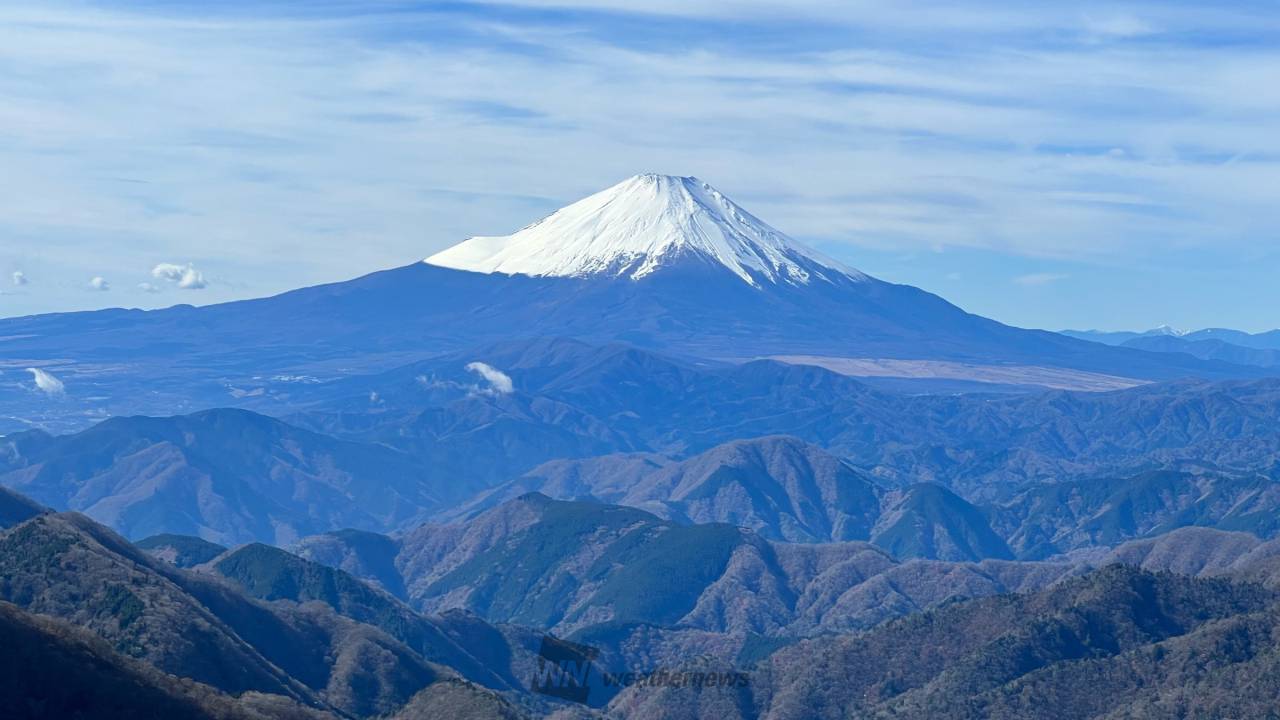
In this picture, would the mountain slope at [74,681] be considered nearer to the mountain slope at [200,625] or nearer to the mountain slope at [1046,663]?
the mountain slope at [200,625]

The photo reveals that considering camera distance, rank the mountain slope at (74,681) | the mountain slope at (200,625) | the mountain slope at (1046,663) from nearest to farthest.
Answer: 1. the mountain slope at (74,681)
2. the mountain slope at (200,625)
3. the mountain slope at (1046,663)

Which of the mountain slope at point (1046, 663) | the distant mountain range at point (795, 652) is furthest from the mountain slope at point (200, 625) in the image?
the mountain slope at point (1046, 663)

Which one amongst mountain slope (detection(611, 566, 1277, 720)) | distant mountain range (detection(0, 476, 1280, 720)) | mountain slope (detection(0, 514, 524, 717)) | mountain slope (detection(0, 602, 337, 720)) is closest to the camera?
mountain slope (detection(0, 602, 337, 720))

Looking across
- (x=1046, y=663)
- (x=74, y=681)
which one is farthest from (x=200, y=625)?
(x=1046, y=663)

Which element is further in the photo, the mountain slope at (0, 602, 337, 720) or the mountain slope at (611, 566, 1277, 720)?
the mountain slope at (611, 566, 1277, 720)

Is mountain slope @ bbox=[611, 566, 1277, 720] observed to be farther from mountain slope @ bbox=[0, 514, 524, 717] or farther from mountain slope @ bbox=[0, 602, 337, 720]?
mountain slope @ bbox=[0, 602, 337, 720]

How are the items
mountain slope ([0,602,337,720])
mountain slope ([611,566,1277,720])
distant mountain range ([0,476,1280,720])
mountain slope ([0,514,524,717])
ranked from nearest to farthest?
mountain slope ([0,602,337,720]) → mountain slope ([0,514,524,717]) → distant mountain range ([0,476,1280,720]) → mountain slope ([611,566,1277,720])

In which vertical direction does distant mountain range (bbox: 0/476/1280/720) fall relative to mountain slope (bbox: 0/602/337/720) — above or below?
below

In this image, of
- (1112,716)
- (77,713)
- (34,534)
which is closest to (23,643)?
(77,713)

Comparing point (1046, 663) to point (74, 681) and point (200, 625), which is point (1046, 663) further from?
point (74, 681)

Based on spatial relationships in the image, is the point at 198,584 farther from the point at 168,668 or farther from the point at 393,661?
the point at 168,668

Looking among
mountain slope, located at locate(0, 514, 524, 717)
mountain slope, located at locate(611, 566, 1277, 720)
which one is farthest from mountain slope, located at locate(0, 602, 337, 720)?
mountain slope, located at locate(611, 566, 1277, 720)
